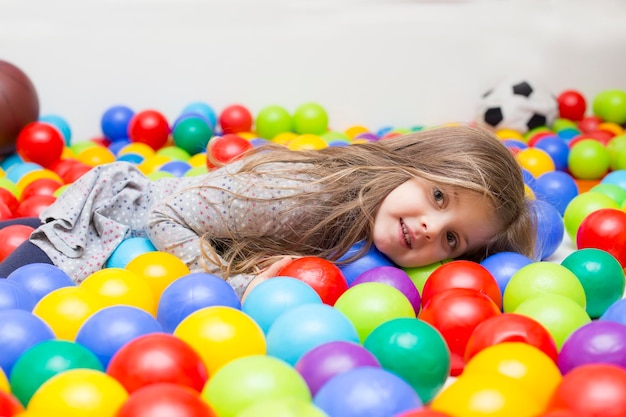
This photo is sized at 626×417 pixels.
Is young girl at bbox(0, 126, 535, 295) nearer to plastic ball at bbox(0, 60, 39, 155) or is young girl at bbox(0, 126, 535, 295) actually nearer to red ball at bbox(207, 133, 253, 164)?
red ball at bbox(207, 133, 253, 164)

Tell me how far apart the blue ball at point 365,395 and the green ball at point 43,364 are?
0.34 metres

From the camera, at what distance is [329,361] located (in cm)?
106

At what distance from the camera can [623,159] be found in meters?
2.49

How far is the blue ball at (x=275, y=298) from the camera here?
1.36 meters

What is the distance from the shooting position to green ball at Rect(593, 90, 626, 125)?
10.4 feet

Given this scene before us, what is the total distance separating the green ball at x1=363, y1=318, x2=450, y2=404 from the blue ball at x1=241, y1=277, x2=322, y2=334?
0.78ft

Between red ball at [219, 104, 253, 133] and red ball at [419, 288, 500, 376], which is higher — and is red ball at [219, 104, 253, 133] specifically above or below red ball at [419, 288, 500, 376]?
below

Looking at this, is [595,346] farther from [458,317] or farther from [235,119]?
[235,119]

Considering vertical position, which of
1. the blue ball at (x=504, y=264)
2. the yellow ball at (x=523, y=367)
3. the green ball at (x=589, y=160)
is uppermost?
the yellow ball at (x=523, y=367)

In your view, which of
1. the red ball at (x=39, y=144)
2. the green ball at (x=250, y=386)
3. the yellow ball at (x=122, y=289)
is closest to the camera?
the green ball at (x=250, y=386)

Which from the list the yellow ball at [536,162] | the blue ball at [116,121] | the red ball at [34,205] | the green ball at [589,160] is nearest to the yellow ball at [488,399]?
the red ball at [34,205]

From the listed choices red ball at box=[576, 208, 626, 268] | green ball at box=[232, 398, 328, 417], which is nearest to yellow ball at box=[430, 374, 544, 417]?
green ball at box=[232, 398, 328, 417]

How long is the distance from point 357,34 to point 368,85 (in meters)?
0.20

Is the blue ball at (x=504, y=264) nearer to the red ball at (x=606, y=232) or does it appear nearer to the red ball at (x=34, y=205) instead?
the red ball at (x=606, y=232)
